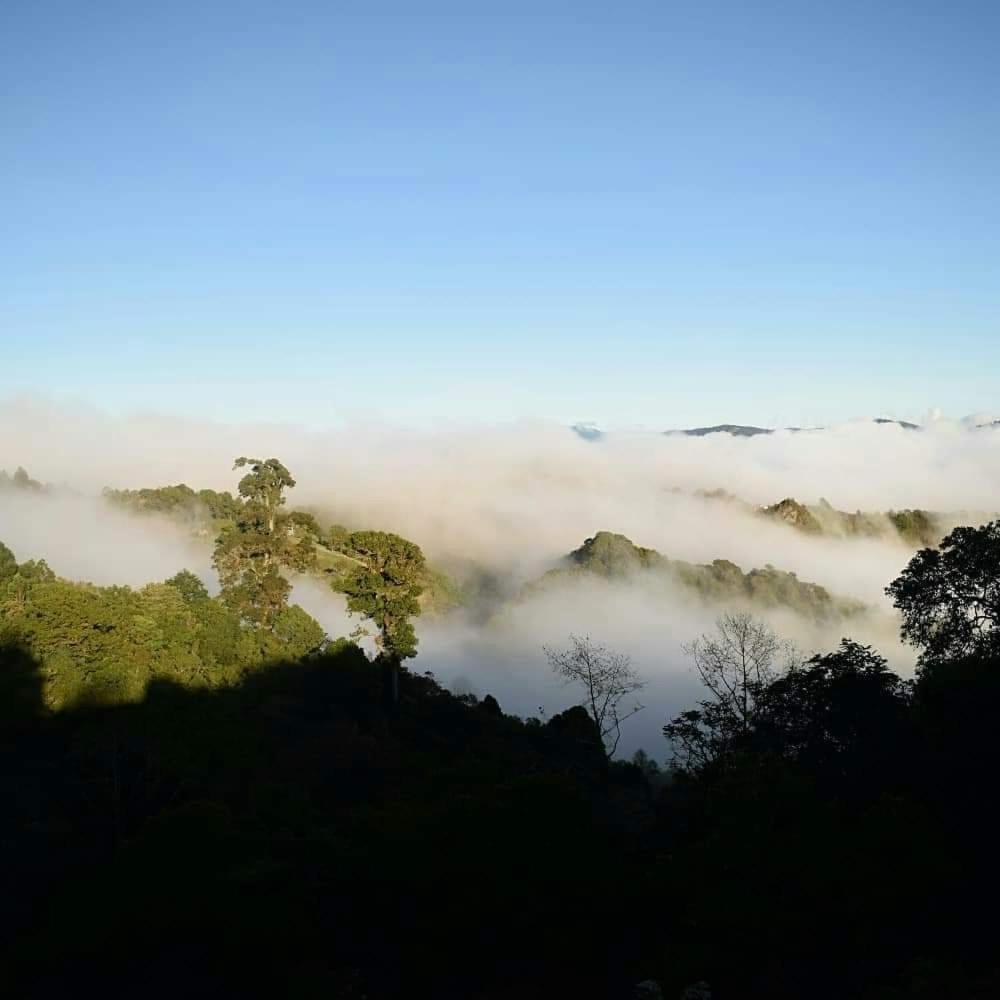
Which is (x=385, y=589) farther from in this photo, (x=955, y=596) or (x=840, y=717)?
(x=955, y=596)

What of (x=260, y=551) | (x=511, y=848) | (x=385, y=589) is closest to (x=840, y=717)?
(x=511, y=848)

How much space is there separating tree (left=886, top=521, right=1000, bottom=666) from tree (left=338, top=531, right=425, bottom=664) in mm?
30795

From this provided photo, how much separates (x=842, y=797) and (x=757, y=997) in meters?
12.4

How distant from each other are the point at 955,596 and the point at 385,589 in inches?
1359

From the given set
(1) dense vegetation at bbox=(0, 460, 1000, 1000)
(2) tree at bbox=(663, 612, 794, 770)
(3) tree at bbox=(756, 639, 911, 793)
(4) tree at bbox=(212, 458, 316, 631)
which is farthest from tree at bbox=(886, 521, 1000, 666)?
(4) tree at bbox=(212, 458, 316, 631)

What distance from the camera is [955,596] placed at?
41.7 metres

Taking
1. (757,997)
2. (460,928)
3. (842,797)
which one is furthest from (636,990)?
(842,797)

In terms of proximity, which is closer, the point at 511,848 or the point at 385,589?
the point at 511,848

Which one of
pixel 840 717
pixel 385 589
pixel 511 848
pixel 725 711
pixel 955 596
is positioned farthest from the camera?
pixel 385 589

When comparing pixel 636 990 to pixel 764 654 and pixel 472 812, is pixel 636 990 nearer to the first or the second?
pixel 472 812

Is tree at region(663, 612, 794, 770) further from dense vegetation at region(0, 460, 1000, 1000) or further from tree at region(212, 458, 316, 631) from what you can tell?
tree at region(212, 458, 316, 631)

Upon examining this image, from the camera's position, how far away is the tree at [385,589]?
194 ft

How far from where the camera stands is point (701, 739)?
3875 centimetres

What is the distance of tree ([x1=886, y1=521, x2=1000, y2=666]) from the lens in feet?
131
